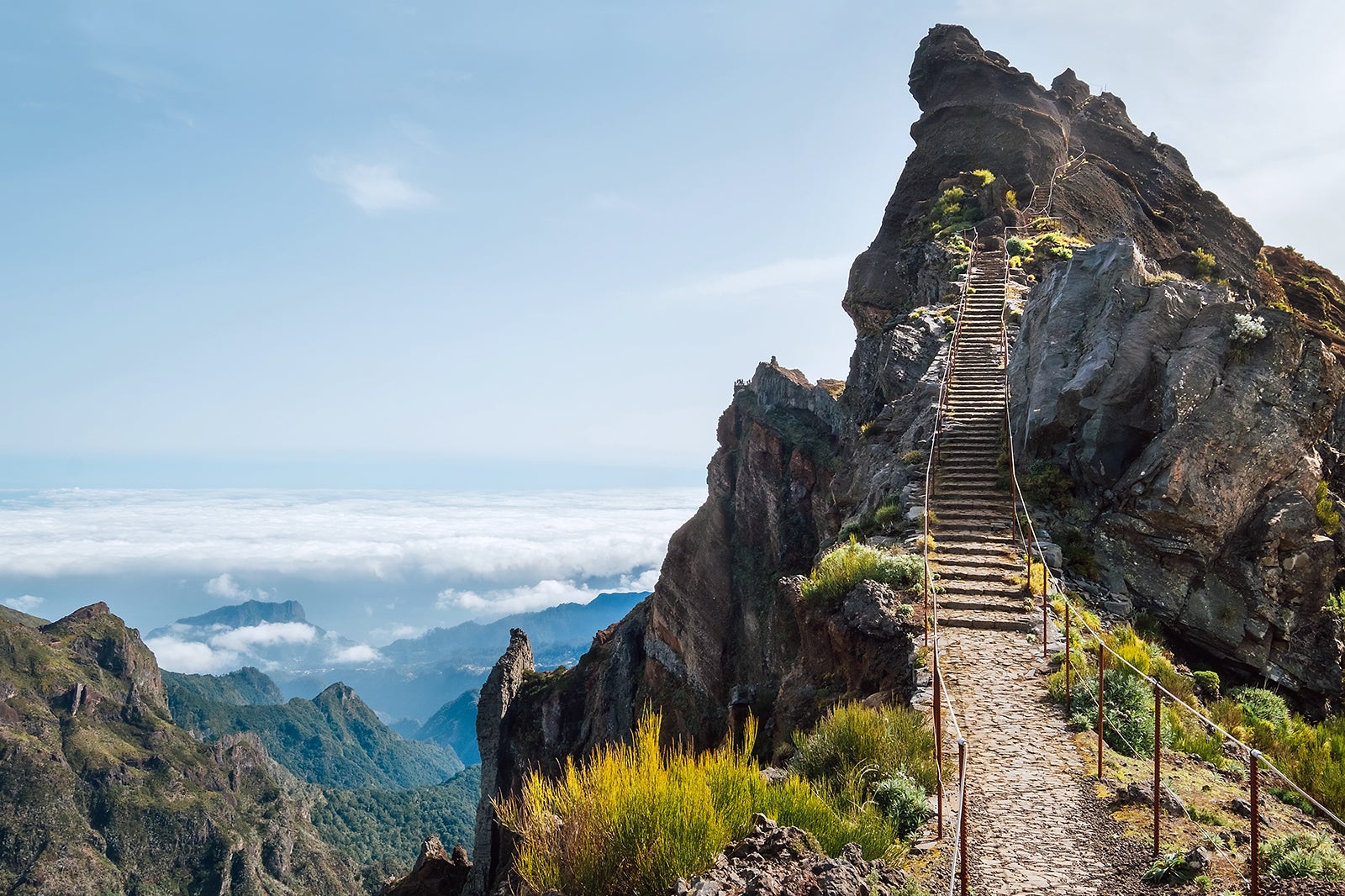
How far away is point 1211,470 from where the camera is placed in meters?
15.8

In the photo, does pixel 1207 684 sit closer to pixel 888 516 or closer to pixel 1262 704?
pixel 1262 704

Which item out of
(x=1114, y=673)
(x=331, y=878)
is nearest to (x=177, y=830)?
(x=331, y=878)

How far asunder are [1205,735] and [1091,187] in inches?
1372

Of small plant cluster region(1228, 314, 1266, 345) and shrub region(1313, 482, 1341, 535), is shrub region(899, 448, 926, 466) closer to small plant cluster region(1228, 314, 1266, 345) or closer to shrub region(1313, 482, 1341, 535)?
small plant cluster region(1228, 314, 1266, 345)

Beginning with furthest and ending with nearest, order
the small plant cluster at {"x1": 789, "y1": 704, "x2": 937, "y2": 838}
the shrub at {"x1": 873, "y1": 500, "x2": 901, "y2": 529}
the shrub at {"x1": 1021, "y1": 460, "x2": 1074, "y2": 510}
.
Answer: the shrub at {"x1": 873, "y1": 500, "x2": 901, "y2": 529} < the shrub at {"x1": 1021, "y1": 460, "x2": 1074, "y2": 510} < the small plant cluster at {"x1": 789, "y1": 704, "x2": 937, "y2": 838}

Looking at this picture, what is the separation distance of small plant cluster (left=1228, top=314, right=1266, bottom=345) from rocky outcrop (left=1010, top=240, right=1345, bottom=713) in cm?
8

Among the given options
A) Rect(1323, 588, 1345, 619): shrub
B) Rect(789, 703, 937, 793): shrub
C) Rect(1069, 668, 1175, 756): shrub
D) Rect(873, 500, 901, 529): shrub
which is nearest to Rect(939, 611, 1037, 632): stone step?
Rect(1069, 668, 1175, 756): shrub

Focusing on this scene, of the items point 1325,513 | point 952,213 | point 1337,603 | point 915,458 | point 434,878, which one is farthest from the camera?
point 434,878

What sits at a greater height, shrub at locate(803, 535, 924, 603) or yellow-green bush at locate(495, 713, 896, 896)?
shrub at locate(803, 535, 924, 603)

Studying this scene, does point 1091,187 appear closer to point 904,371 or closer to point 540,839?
point 904,371

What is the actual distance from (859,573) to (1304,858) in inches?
310

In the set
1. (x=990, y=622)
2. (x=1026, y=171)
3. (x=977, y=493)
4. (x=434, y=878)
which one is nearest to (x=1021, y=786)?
(x=990, y=622)

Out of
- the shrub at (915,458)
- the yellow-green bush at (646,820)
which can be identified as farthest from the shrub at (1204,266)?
the yellow-green bush at (646,820)

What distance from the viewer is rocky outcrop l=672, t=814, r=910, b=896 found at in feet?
16.8
